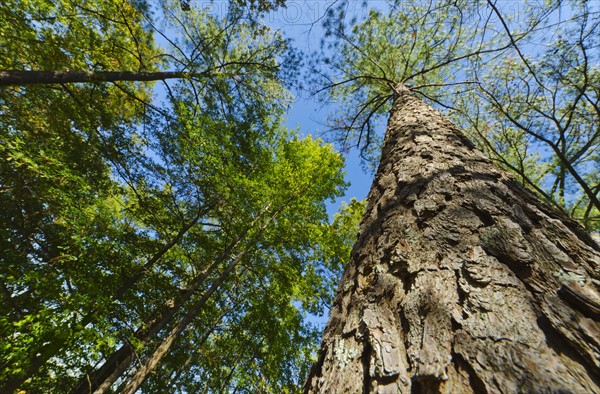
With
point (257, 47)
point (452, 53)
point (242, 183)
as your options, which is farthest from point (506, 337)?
point (452, 53)

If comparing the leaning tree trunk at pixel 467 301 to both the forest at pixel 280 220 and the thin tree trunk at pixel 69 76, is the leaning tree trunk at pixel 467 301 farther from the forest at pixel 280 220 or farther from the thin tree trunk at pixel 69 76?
the thin tree trunk at pixel 69 76

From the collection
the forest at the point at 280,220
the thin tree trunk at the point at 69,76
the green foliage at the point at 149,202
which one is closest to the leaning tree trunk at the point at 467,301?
the forest at the point at 280,220

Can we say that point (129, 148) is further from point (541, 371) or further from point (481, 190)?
point (541, 371)

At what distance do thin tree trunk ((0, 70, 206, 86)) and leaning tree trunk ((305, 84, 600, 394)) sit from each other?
6.11 metres

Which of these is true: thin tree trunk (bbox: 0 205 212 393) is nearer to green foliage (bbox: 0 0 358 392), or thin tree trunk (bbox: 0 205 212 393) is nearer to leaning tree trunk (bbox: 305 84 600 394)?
green foliage (bbox: 0 0 358 392)

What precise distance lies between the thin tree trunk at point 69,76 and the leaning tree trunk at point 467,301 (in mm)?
6111

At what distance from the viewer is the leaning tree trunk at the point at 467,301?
568mm

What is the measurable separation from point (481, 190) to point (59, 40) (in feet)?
27.8

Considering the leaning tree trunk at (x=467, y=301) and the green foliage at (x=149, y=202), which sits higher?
the green foliage at (x=149, y=202)

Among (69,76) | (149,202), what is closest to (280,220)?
(149,202)

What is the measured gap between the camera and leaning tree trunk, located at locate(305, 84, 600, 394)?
1.86ft

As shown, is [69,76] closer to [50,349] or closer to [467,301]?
[50,349]

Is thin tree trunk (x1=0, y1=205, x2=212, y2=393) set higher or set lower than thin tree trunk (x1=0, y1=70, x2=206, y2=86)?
lower

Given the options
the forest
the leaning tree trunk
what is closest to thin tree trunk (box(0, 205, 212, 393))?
the forest
